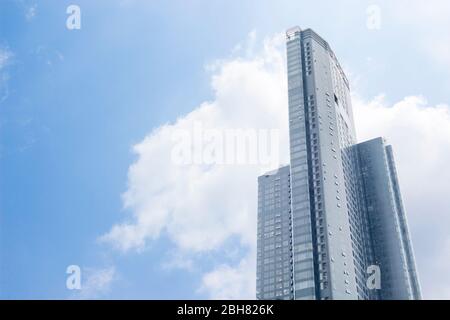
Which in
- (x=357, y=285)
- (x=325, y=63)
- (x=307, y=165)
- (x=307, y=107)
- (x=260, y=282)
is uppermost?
(x=325, y=63)

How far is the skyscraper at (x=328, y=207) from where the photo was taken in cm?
10475

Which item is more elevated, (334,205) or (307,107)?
(307,107)

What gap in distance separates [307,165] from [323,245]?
18.8 meters

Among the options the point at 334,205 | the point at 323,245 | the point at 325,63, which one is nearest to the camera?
the point at 323,245

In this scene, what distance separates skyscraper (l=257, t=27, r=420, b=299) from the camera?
10475 centimetres

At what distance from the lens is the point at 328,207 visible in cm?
10881
